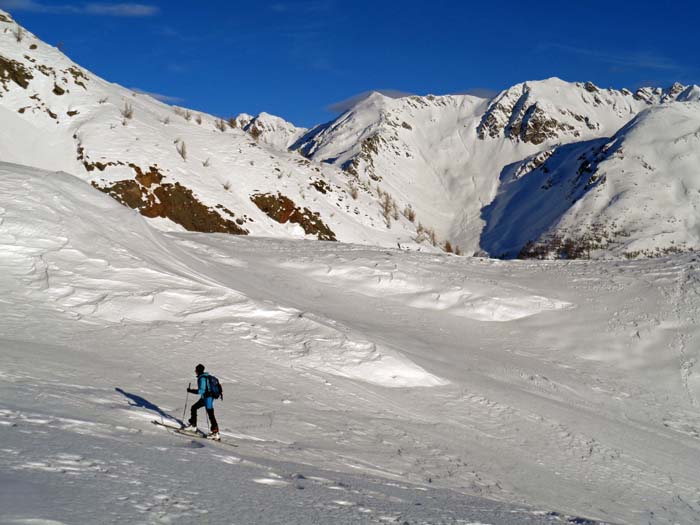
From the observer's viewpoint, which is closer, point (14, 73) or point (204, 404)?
point (204, 404)

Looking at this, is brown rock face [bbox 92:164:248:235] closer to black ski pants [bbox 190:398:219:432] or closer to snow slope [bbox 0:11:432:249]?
snow slope [bbox 0:11:432:249]

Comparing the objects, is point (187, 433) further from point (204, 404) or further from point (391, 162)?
point (391, 162)

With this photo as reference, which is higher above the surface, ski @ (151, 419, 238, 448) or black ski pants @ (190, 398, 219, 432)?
black ski pants @ (190, 398, 219, 432)

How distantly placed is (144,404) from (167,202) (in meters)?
23.0

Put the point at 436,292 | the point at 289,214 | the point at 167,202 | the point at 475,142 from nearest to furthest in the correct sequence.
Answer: the point at 436,292 → the point at 167,202 → the point at 289,214 → the point at 475,142

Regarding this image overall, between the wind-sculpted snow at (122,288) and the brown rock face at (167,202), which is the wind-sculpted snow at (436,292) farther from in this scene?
the brown rock face at (167,202)

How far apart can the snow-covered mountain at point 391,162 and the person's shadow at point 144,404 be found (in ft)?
69.5

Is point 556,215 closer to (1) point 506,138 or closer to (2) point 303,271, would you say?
(1) point 506,138

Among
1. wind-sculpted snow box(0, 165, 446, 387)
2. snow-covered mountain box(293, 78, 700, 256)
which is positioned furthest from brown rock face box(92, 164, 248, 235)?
snow-covered mountain box(293, 78, 700, 256)

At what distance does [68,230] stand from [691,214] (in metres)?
68.2

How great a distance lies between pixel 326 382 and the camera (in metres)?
12.5

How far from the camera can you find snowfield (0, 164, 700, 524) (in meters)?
5.80

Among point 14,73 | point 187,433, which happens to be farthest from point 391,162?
point 187,433

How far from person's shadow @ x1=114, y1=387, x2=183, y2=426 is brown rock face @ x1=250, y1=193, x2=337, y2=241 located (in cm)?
2625
